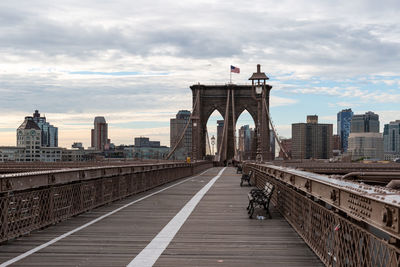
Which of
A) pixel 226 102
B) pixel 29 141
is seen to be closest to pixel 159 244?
pixel 226 102

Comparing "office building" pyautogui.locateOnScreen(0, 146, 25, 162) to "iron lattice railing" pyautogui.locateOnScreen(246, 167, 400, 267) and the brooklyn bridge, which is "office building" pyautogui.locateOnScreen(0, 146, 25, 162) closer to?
the brooklyn bridge

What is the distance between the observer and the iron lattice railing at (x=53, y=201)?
1008cm

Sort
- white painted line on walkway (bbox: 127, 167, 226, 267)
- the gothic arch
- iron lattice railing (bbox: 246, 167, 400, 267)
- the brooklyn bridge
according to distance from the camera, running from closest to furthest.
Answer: iron lattice railing (bbox: 246, 167, 400, 267), the brooklyn bridge, white painted line on walkway (bbox: 127, 167, 226, 267), the gothic arch

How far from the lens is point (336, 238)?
725cm

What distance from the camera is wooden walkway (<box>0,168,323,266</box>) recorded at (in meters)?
8.32

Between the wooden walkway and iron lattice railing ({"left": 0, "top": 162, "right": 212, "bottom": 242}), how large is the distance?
0.74 ft

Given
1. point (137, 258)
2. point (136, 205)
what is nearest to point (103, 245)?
point (137, 258)

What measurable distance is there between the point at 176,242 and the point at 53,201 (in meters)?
3.51

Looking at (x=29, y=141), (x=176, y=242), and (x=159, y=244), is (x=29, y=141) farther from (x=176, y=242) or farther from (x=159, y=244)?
(x=159, y=244)

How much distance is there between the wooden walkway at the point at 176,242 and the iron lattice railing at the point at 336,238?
0.26m

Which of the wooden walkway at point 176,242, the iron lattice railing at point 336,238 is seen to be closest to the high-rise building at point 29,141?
the wooden walkway at point 176,242

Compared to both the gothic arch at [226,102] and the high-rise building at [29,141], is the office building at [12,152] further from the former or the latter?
the gothic arch at [226,102]

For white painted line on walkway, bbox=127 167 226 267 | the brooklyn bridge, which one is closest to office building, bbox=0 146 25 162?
the brooklyn bridge

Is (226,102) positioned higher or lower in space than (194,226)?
higher
